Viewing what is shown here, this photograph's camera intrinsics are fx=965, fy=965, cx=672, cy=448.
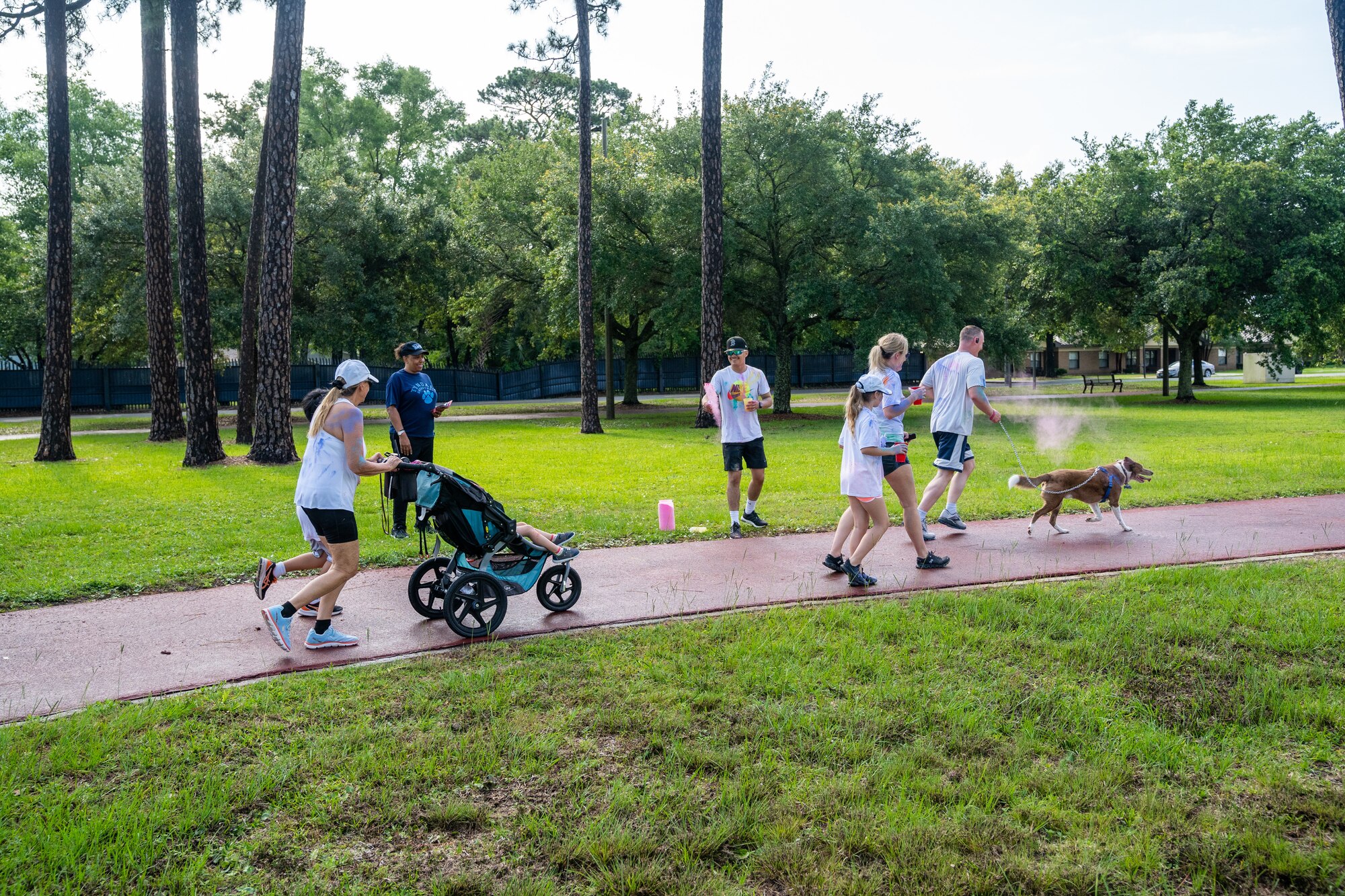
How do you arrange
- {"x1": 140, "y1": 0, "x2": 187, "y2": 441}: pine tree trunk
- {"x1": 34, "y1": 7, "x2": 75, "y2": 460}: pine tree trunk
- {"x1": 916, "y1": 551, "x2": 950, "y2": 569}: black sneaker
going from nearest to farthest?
{"x1": 916, "y1": 551, "x2": 950, "y2": 569}: black sneaker < {"x1": 34, "y1": 7, "x2": 75, "y2": 460}: pine tree trunk < {"x1": 140, "y1": 0, "x2": 187, "y2": 441}: pine tree trunk

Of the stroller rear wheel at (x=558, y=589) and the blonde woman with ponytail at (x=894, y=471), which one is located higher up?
the blonde woman with ponytail at (x=894, y=471)

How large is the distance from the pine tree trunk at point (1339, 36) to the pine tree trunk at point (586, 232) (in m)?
18.0

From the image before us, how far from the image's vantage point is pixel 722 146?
87.9 ft

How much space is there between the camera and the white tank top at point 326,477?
19.4 ft

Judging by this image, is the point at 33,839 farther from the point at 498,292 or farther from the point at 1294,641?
the point at 498,292

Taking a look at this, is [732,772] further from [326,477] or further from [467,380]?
[467,380]

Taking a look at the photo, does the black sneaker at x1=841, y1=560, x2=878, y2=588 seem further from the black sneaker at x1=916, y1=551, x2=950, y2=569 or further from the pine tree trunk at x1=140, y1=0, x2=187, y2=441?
the pine tree trunk at x1=140, y1=0, x2=187, y2=441

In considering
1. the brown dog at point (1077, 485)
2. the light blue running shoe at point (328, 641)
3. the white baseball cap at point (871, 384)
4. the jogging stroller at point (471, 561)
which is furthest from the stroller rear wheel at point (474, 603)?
the brown dog at point (1077, 485)

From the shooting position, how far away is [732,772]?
13.7 feet

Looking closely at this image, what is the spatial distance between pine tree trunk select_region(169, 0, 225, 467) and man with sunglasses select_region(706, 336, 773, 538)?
11.4 metres

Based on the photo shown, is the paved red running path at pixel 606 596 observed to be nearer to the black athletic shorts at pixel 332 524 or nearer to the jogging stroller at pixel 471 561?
the jogging stroller at pixel 471 561

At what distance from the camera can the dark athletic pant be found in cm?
964

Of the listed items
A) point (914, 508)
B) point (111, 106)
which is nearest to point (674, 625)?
point (914, 508)

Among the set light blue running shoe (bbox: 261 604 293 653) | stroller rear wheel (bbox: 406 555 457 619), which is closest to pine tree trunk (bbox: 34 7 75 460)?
light blue running shoe (bbox: 261 604 293 653)
